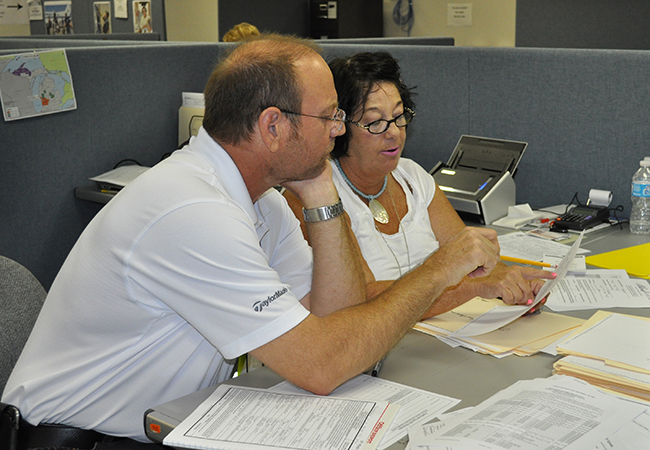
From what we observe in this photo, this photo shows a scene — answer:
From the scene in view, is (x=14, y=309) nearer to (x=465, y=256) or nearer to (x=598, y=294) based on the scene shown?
(x=465, y=256)

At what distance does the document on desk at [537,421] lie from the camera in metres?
0.83

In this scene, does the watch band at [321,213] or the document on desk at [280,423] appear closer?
the document on desk at [280,423]

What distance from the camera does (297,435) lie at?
2.89 feet

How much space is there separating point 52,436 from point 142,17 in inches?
167

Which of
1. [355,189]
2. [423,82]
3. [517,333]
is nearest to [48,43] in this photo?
[423,82]

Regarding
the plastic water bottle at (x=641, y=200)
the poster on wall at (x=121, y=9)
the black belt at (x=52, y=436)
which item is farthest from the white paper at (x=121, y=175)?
the poster on wall at (x=121, y=9)

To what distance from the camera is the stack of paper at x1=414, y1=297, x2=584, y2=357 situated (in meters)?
1.17

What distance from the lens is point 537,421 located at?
2.87ft

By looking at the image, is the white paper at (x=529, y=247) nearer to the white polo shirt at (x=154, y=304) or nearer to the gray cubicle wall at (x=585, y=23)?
the white polo shirt at (x=154, y=304)

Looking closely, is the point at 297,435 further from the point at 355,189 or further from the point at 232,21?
the point at 232,21

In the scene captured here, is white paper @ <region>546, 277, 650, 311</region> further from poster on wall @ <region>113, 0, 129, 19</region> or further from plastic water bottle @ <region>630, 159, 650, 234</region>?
poster on wall @ <region>113, 0, 129, 19</region>

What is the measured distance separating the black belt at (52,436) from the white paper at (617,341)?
0.81 metres

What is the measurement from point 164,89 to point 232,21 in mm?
2194

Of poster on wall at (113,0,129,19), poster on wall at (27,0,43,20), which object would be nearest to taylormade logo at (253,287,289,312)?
poster on wall at (113,0,129,19)
